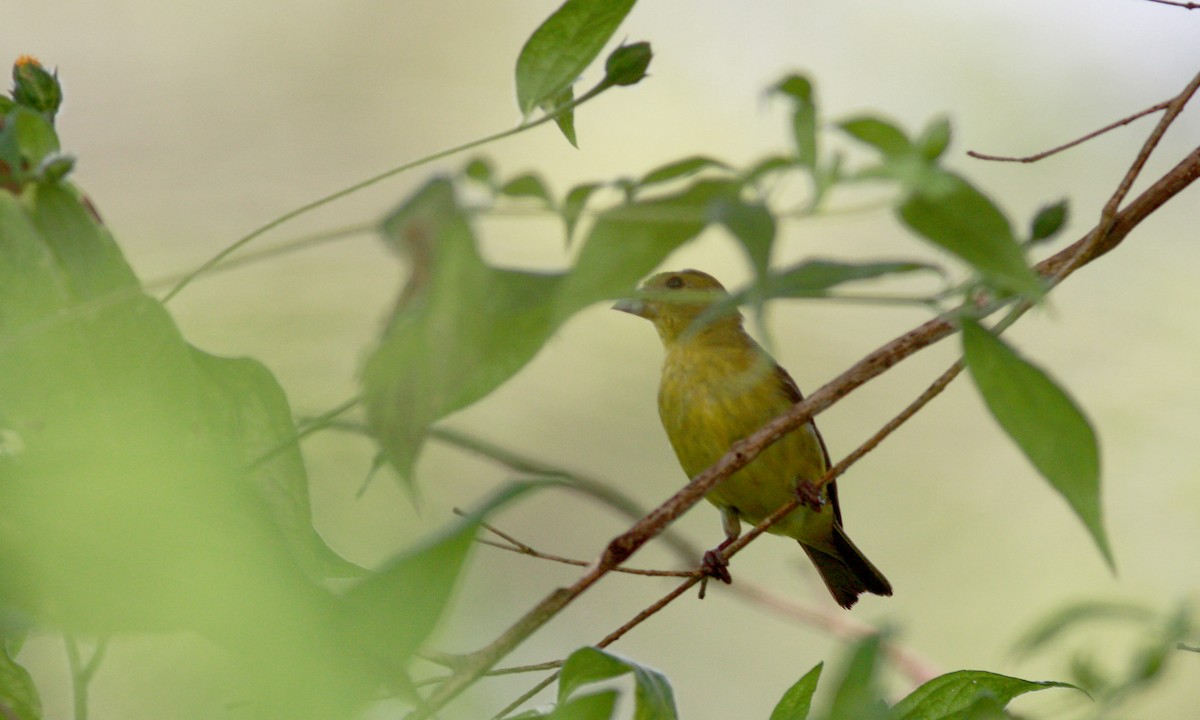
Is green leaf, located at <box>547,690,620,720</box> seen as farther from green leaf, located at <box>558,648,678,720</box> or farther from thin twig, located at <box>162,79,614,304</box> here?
thin twig, located at <box>162,79,614,304</box>

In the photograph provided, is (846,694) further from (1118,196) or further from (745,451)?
(1118,196)

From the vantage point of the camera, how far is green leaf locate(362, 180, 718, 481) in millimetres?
697

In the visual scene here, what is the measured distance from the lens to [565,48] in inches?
43.6

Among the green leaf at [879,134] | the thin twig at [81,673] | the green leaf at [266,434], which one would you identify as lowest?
the thin twig at [81,673]

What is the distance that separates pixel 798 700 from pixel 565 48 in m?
0.68

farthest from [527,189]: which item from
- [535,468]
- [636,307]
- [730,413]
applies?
[636,307]

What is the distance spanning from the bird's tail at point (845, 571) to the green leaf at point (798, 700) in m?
2.93

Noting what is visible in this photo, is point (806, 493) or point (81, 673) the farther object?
point (806, 493)

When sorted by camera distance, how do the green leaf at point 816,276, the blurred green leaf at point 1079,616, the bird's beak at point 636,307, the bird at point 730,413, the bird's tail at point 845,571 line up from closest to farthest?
the green leaf at point 816,276 → the blurred green leaf at point 1079,616 → the bird at point 730,413 → the bird's beak at point 636,307 → the bird's tail at point 845,571

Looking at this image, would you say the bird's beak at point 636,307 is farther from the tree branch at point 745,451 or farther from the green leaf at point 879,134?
the green leaf at point 879,134

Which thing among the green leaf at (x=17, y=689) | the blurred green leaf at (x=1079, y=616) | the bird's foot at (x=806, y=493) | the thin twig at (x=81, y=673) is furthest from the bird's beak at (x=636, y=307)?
the thin twig at (x=81, y=673)

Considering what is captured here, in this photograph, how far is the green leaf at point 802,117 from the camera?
2.31ft

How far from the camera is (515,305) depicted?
82cm

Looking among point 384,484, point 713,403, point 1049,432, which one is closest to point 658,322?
point 713,403
